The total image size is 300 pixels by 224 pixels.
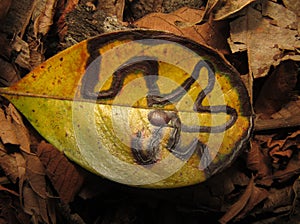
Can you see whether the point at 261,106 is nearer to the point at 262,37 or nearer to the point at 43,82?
the point at 262,37

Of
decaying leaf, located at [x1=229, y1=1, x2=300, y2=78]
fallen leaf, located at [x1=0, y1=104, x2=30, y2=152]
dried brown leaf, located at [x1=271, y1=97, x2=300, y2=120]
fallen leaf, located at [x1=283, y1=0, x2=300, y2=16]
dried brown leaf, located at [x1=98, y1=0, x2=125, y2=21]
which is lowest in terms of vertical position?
fallen leaf, located at [x1=0, y1=104, x2=30, y2=152]

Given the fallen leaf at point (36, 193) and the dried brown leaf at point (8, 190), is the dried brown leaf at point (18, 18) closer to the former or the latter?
the fallen leaf at point (36, 193)

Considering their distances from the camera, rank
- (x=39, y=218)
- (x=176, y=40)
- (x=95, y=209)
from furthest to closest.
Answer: (x=95, y=209) → (x=39, y=218) → (x=176, y=40)

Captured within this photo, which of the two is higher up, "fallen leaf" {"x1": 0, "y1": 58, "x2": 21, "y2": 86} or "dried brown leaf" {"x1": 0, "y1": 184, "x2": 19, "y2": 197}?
"fallen leaf" {"x1": 0, "y1": 58, "x2": 21, "y2": 86}

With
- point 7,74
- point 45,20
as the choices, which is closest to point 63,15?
point 45,20

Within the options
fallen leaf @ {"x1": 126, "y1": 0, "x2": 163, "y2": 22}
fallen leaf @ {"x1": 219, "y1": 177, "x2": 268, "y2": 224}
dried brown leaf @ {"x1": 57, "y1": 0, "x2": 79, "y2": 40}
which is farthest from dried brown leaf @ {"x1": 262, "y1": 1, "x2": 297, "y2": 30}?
dried brown leaf @ {"x1": 57, "y1": 0, "x2": 79, "y2": 40}

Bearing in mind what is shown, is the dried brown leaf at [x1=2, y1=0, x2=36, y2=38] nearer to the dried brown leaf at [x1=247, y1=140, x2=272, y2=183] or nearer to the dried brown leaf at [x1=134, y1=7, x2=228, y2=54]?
the dried brown leaf at [x1=134, y1=7, x2=228, y2=54]

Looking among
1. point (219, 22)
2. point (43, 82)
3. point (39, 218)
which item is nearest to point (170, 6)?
point (219, 22)

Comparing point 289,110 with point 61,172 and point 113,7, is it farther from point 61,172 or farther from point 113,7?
point 61,172
